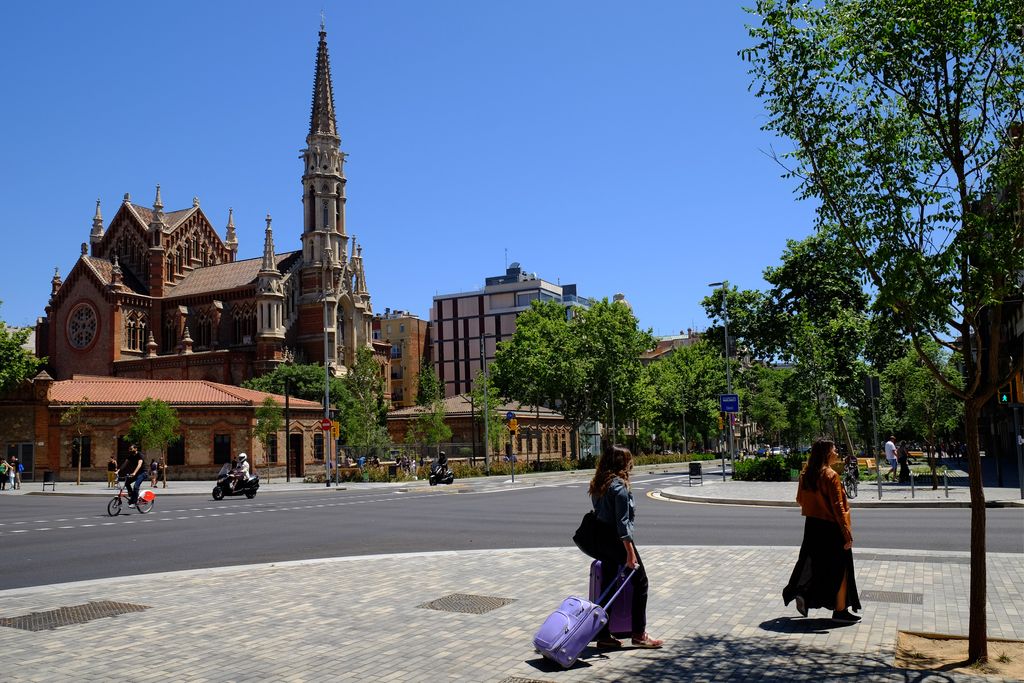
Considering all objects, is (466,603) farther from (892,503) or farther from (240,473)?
(240,473)

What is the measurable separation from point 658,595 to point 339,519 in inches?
514

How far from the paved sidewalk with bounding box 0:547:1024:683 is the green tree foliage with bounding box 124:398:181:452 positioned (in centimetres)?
3712

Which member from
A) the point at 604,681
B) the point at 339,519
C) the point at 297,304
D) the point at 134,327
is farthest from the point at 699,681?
the point at 134,327

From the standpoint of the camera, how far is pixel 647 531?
16500 mm

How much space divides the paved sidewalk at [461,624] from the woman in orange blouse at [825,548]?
239mm

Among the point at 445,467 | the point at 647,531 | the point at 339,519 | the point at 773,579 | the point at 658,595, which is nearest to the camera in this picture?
the point at 658,595

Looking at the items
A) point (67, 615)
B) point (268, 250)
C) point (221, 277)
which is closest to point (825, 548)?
point (67, 615)

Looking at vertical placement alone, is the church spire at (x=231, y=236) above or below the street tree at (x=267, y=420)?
above

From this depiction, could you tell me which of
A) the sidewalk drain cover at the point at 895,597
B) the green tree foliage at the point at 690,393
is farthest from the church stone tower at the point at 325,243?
the sidewalk drain cover at the point at 895,597

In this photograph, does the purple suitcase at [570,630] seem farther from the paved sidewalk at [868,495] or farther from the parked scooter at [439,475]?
the parked scooter at [439,475]

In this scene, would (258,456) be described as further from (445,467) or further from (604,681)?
(604,681)

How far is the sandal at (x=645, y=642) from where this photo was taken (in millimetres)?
7028

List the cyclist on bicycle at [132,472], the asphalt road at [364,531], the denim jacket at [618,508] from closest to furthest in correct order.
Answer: the denim jacket at [618,508] → the asphalt road at [364,531] → the cyclist on bicycle at [132,472]

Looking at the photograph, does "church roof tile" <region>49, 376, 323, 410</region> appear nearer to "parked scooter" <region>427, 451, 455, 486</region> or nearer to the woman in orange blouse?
"parked scooter" <region>427, 451, 455, 486</region>
